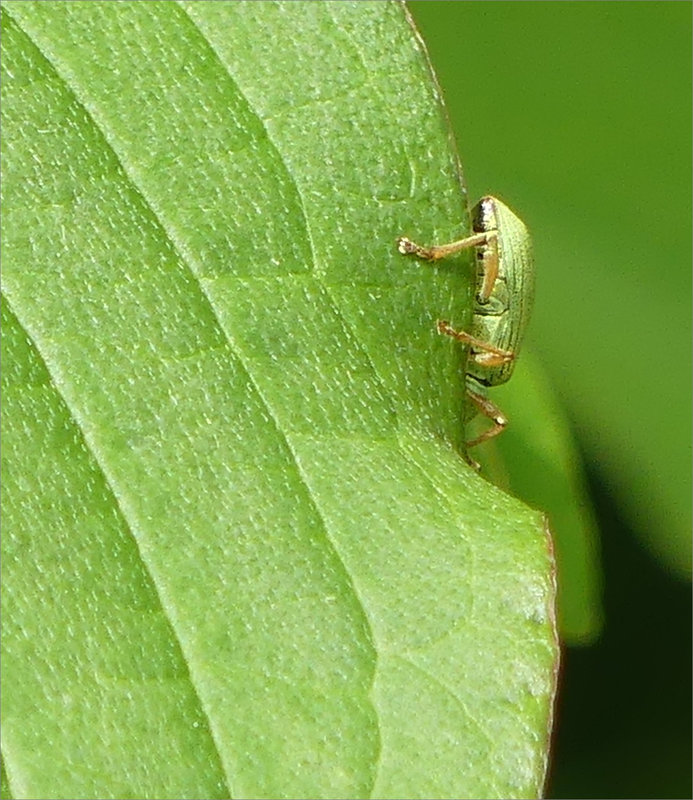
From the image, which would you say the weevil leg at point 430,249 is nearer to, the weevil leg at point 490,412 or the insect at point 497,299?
the insect at point 497,299

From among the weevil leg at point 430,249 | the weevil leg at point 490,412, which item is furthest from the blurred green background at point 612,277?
the weevil leg at point 430,249

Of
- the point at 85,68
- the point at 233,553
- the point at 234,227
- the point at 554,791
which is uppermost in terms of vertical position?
the point at 85,68

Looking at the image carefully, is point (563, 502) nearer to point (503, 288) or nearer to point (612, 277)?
point (503, 288)

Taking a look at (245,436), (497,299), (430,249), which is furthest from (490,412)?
(245,436)

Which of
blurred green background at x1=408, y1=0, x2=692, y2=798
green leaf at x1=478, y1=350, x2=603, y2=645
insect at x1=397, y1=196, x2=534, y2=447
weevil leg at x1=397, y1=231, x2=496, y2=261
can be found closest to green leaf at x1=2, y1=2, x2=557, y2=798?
weevil leg at x1=397, y1=231, x2=496, y2=261

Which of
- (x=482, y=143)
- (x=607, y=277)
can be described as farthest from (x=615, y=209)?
(x=482, y=143)

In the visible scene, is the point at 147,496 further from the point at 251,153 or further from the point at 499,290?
the point at 499,290
